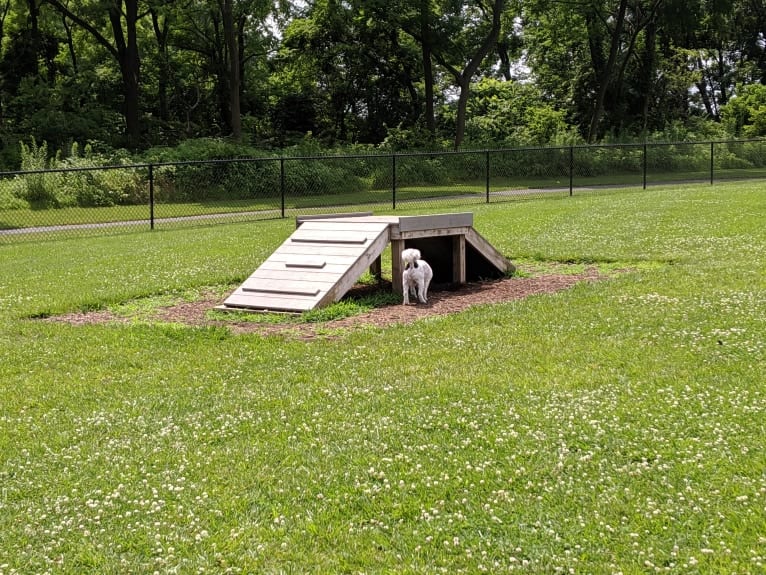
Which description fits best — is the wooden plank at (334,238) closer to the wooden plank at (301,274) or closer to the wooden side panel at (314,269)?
the wooden side panel at (314,269)

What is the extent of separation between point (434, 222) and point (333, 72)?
35808 mm

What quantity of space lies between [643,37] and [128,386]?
52.9 m

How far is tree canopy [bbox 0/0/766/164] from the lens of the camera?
3572cm

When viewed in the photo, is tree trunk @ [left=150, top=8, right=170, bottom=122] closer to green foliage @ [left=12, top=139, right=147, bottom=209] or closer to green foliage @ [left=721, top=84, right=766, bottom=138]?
green foliage @ [left=12, top=139, right=147, bottom=209]

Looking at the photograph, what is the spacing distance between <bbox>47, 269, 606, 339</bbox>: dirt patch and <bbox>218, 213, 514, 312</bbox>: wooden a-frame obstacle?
0.41 metres

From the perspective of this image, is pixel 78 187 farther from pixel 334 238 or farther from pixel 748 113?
pixel 748 113

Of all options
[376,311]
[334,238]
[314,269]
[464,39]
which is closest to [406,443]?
[376,311]

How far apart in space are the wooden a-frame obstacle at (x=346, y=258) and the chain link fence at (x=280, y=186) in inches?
397

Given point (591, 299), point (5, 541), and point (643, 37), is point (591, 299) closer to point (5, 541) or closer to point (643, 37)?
point (5, 541)

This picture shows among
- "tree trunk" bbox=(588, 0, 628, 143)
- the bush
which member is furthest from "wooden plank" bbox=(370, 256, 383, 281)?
"tree trunk" bbox=(588, 0, 628, 143)

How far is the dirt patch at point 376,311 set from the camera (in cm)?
838

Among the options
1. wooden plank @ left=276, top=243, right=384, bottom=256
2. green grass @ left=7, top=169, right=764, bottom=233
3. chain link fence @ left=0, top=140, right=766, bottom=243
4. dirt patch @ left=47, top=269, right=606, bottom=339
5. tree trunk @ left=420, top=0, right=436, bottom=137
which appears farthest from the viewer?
tree trunk @ left=420, top=0, right=436, bottom=137

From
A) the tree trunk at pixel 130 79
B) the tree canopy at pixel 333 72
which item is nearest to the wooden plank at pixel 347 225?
the tree canopy at pixel 333 72

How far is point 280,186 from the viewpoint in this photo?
958 inches
